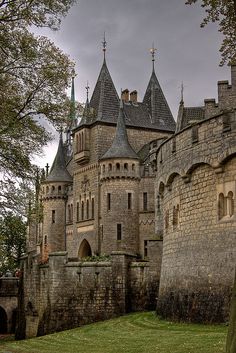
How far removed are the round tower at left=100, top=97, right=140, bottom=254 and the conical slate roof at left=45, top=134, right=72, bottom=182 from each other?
10.9m

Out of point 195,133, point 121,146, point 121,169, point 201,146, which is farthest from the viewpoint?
point 121,146

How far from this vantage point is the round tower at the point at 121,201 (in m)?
50.4

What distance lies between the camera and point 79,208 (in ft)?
189

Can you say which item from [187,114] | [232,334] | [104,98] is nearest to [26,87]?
[232,334]

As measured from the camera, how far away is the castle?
18688mm

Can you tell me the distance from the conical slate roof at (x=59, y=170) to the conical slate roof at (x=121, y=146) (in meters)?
10.5

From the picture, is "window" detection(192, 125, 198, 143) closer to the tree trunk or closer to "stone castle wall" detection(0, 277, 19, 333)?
the tree trunk

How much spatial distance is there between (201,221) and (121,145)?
106 ft

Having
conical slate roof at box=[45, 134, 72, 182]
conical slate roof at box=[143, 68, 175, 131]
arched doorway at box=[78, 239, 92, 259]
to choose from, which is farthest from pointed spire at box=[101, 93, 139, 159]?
conical slate roof at box=[45, 134, 72, 182]

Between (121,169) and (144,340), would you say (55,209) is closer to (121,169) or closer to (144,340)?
(121,169)

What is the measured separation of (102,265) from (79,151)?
28.8 m

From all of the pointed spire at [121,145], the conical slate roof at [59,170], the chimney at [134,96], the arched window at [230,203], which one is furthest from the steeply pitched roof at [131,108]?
the arched window at [230,203]

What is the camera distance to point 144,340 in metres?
16.5

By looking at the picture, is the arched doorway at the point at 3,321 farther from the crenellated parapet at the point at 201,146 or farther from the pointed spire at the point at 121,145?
the crenellated parapet at the point at 201,146
